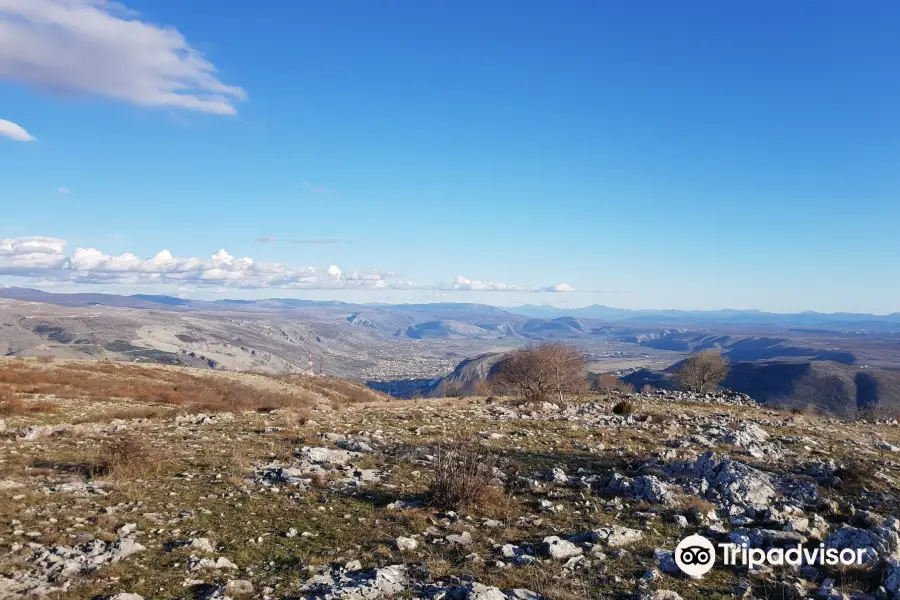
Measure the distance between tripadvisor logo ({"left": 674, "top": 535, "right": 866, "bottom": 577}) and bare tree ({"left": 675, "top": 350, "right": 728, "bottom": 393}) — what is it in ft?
192

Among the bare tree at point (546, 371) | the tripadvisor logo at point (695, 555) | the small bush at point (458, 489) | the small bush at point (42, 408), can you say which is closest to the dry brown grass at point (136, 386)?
the small bush at point (42, 408)

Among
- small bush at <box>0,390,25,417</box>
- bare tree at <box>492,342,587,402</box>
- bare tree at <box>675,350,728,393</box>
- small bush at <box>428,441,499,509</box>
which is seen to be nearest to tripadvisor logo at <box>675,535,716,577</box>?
small bush at <box>428,441,499,509</box>

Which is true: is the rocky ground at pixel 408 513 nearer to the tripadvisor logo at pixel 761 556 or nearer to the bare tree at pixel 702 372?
the tripadvisor logo at pixel 761 556

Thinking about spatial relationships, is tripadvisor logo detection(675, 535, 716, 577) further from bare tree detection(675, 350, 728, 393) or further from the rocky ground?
bare tree detection(675, 350, 728, 393)

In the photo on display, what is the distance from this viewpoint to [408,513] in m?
9.91

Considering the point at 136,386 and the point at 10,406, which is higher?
the point at 10,406

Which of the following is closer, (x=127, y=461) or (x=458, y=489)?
(x=458, y=489)

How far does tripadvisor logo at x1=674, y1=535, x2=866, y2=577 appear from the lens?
8117 millimetres

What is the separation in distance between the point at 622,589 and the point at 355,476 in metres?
7.20

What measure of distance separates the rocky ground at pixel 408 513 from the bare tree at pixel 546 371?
2377 cm

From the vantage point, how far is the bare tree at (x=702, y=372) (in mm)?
63156

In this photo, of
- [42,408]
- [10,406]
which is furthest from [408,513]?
[10,406]

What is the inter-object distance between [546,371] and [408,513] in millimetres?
34578

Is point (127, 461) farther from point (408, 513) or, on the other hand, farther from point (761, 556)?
point (761, 556)
